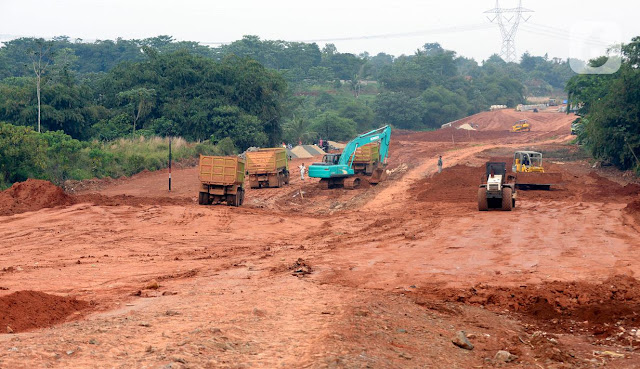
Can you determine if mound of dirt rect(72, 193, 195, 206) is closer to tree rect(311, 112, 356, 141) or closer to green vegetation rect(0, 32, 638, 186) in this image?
green vegetation rect(0, 32, 638, 186)

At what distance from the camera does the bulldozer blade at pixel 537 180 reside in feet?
108

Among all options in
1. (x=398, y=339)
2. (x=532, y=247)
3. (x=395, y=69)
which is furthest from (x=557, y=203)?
(x=395, y=69)

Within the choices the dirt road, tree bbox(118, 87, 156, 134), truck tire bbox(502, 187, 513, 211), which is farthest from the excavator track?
tree bbox(118, 87, 156, 134)

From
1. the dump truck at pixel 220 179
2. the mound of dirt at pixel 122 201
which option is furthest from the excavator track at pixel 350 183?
the mound of dirt at pixel 122 201

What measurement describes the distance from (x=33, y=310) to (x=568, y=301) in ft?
31.4

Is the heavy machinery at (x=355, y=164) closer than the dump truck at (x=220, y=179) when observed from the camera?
No

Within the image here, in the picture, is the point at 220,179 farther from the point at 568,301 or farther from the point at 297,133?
the point at 297,133

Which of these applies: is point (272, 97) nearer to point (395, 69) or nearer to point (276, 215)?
point (276, 215)

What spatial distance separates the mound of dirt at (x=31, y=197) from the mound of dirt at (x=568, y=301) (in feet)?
55.0

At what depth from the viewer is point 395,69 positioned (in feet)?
368

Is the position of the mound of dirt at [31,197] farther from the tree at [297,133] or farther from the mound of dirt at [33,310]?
the tree at [297,133]

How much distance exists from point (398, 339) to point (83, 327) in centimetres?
448

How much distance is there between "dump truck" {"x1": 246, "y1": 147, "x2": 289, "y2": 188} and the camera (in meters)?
34.3

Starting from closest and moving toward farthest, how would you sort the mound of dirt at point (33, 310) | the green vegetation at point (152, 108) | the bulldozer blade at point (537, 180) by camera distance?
the mound of dirt at point (33, 310) < the bulldozer blade at point (537, 180) < the green vegetation at point (152, 108)
